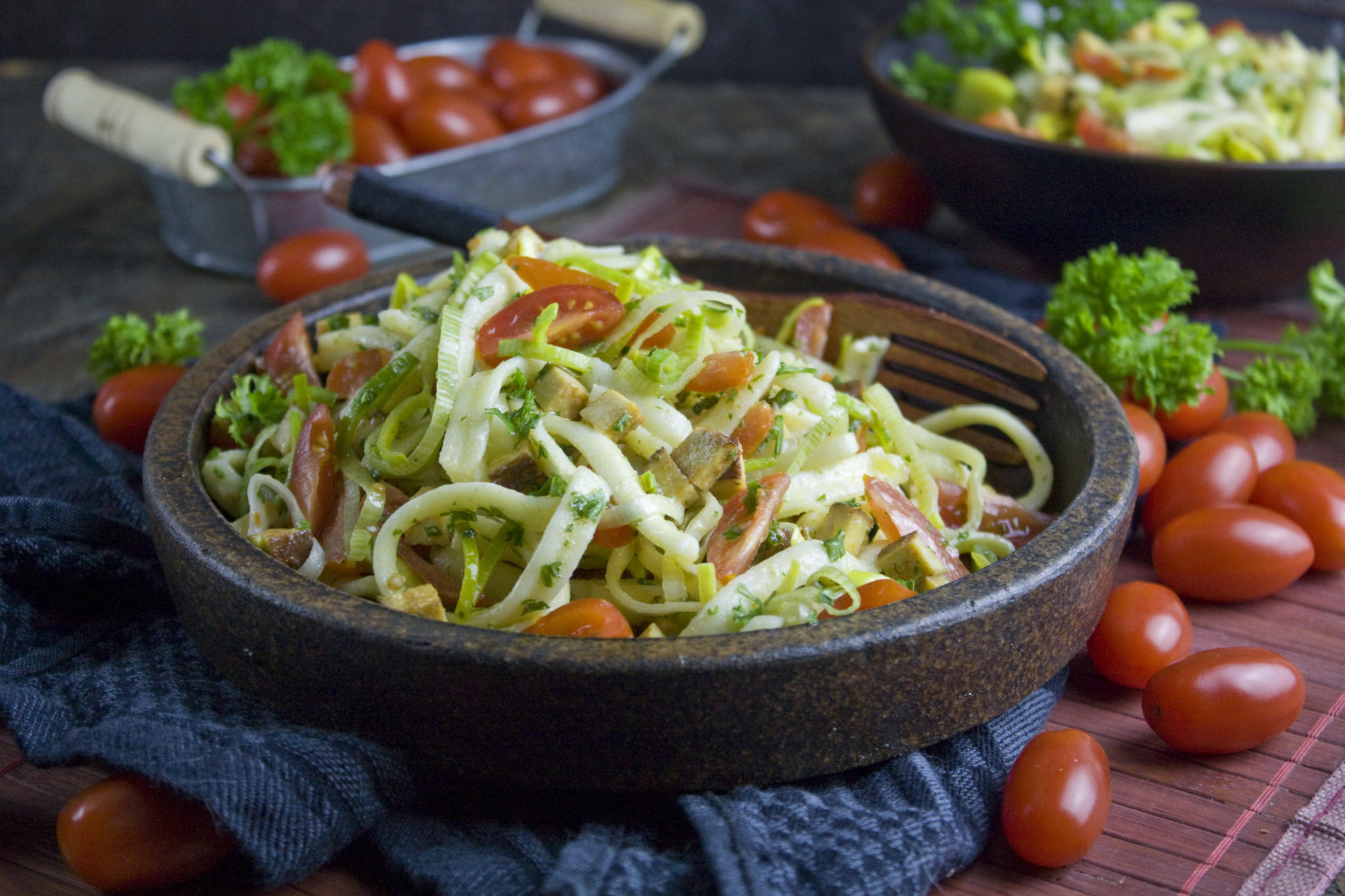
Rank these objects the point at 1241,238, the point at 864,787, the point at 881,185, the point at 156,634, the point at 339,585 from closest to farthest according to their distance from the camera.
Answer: the point at 864,787 → the point at 339,585 → the point at 156,634 → the point at 1241,238 → the point at 881,185

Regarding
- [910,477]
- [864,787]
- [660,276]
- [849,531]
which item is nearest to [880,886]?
[864,787]

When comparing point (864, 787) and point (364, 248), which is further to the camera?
point (364, 248)

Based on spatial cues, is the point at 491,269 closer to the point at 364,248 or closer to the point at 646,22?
the point at 364,248

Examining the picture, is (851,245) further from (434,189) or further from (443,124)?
(443,124)

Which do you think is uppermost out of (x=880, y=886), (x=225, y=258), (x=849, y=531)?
(x=849, y=531)

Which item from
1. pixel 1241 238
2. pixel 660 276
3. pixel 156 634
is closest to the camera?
pixel 156 634
